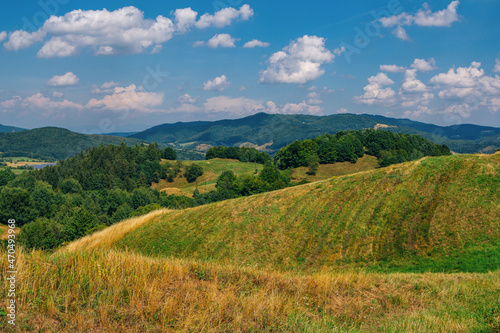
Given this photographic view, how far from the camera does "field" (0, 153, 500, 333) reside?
5.68m

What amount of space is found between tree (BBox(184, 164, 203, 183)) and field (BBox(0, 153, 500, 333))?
5636 inches

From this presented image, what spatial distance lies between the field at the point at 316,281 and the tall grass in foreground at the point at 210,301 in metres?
0.03

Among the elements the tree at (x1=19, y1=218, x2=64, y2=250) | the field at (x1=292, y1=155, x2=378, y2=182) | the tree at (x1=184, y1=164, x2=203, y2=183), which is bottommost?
the tree at (x1=19, y1=218, x2=64, y2=250)

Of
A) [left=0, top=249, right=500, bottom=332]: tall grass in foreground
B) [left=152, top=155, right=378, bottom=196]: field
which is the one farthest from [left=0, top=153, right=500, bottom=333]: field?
[left=152, top=155, right=378, bottom=196]: field

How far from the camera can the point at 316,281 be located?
8453 millimetres

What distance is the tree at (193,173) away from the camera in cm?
16475

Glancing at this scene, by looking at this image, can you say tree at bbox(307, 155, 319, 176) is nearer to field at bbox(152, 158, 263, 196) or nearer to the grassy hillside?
field at bbox(152, 158, 263, 196)

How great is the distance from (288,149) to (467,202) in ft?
365

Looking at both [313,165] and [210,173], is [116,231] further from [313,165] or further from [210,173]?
[210,173]

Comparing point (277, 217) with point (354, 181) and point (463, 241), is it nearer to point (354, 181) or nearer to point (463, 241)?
point (354, 181)

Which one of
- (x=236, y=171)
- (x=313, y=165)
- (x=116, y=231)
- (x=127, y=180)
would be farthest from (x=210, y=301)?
(x=236, y=171)

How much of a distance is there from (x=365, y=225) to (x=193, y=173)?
5783 inches

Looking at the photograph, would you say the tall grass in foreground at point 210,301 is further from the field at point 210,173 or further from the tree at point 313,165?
the field at point 210,173

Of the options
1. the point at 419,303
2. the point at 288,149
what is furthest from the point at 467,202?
the point at 288,149
